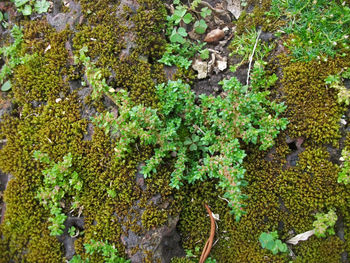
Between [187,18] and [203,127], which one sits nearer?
[203,127]

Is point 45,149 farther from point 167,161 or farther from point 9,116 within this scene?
point 167,161

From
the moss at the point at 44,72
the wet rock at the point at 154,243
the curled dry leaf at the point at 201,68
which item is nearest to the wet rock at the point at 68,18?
the moss at the point at 44,72

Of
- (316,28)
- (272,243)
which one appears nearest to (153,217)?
(272,243)

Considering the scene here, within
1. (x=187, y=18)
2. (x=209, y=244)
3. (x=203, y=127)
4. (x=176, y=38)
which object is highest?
(x=187, y=18)

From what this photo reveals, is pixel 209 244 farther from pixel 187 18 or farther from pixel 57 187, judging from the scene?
pixel 187 18

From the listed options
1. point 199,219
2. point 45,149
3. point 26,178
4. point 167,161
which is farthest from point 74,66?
point 199,219

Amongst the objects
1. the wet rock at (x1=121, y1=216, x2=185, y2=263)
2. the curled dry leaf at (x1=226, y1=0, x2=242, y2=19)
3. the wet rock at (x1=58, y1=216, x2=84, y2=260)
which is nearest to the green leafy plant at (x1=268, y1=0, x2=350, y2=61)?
the curled dry leaf at (x1=226, y1=0, x2=242, y2=19)

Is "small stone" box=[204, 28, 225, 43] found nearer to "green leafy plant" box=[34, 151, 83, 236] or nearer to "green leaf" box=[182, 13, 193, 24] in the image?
"green leaf" box=[182, 13, 193, 24]
